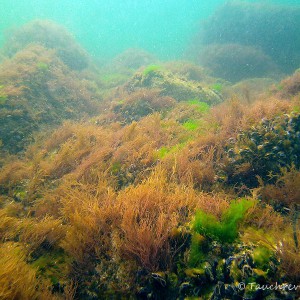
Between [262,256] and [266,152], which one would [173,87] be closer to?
[266,152]

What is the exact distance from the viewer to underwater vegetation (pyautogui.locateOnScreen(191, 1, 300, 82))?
18.9 meters

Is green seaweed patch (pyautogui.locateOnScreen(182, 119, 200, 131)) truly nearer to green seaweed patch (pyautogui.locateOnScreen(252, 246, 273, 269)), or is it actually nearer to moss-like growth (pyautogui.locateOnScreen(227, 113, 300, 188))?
moss-like growth (pyautogui.locateOnScreen(227, 113, 300, 188))

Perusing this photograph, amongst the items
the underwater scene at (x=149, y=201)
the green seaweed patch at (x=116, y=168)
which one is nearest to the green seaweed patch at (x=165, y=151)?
the underwater scene at (x=149, y=201)

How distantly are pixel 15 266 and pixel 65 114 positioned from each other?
28.0 ft

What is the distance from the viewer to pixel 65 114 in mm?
9961

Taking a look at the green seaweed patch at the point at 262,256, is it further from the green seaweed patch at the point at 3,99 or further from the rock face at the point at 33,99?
the green seaweed patch at the point at 3,99

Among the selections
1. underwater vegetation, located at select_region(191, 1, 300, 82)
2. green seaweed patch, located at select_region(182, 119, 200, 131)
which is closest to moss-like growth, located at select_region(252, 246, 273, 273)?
green seaweed patch, located at select_region(182, 119, 200, 131)

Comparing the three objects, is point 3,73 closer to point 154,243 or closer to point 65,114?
point 65,114

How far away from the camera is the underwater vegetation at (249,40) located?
18922 mm

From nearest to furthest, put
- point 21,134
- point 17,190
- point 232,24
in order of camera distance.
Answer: point 17,190 < point 21,134 < point 232,24

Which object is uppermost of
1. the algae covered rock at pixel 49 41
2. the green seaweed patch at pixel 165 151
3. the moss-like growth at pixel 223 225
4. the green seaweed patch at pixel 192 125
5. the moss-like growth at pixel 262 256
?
the algae covered rock at pixel 49 41

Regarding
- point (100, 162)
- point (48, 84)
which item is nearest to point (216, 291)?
point (100, 162)

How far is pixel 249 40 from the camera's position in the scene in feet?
73.4

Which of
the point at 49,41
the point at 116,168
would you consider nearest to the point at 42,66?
the point at 49,41
